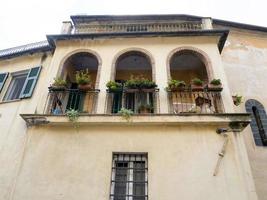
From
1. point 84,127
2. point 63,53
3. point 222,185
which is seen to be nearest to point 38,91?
point 63,53

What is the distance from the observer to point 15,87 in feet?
35.1

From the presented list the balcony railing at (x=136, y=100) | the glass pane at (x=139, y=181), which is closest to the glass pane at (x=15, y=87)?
the balcony railing at (x=136, y=100)

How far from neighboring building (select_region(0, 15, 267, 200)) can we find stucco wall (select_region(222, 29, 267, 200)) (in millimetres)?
52

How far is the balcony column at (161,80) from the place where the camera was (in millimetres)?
8180

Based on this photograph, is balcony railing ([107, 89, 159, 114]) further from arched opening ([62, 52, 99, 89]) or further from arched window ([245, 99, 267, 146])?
arched window ([245, 99, 267, 146])

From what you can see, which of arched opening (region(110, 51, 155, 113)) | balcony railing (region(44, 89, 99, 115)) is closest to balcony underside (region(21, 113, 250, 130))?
balcony railing (region(44, 89, 99, 115))

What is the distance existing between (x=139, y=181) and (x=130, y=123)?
64.4 inches

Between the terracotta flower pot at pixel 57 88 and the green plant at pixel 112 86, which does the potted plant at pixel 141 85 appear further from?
the terracotta flower pot at pixel 57 88

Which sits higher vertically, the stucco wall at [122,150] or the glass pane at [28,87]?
the glass pane at [28,87]

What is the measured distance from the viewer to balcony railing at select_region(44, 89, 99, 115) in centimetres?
848

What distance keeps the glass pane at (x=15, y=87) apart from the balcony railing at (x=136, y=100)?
4031 millimetres

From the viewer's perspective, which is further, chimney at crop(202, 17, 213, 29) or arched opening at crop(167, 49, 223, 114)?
chimney at crop(202, 17, 213, 29)

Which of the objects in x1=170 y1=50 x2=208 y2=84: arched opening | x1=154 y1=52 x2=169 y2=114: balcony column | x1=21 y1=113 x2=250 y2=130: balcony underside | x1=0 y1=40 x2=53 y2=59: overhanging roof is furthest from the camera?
x1=0 y1=40 x2=53 y2=59: overhanging roof

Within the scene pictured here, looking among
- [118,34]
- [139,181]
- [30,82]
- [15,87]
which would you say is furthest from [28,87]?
[139,181]
